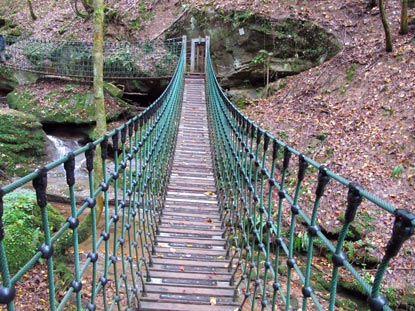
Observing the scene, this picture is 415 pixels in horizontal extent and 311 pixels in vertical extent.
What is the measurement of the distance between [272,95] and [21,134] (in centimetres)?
666

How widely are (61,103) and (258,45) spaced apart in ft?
20.7

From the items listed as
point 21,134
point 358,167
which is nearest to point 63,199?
point 21,134

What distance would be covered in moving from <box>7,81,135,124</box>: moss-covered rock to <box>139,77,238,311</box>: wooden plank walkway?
19.3 feet

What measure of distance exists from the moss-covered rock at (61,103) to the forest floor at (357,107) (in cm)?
Answer: 453

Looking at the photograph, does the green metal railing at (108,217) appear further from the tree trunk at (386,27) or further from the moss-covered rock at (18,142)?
the tree trunk at (386,27)

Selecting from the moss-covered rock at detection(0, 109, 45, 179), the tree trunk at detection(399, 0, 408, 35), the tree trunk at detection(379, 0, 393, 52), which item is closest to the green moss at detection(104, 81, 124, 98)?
the moss-covered rock at detection(0, 109, 45, 179)

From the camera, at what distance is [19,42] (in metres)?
12.7

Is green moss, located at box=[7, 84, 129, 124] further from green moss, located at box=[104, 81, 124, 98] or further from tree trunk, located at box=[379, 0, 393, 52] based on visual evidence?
tree trunk, located at box=[379, 0, 393, 52]

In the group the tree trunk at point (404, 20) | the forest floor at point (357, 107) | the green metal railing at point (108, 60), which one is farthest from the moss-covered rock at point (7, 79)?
the tree trunk at point (404, 20)

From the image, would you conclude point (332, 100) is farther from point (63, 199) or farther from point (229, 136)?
point (63, 199)

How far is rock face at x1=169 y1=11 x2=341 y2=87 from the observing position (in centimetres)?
922

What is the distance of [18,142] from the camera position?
844 cm

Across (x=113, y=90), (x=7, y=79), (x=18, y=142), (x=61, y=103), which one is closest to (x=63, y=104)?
(x=61, y=103)

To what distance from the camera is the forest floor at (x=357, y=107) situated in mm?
5223
